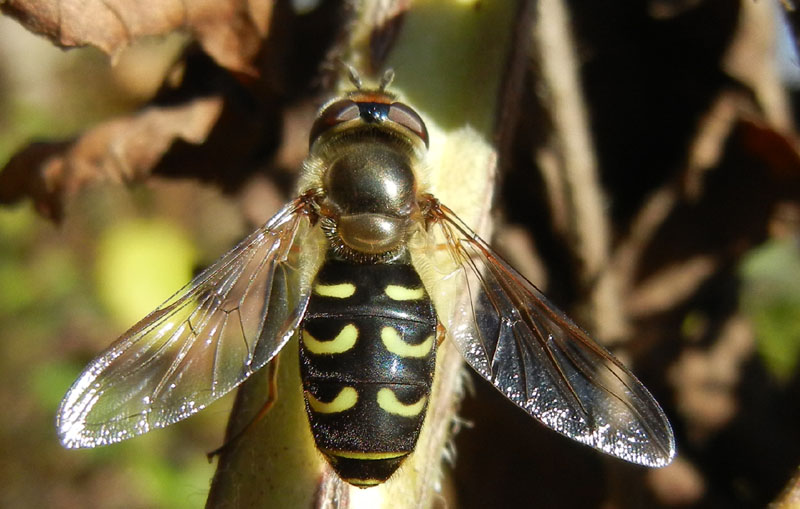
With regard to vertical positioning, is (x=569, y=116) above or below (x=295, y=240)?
above

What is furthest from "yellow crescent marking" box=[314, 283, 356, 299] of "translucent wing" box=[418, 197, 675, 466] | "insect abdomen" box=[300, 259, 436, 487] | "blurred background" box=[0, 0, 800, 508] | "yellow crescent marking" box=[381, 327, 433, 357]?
"blurred background" box=[0, 0, 800, 508]

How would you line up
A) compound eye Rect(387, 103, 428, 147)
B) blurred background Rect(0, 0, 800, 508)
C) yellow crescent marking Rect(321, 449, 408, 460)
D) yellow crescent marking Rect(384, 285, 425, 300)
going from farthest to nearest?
blurred background Rect(0, 0, 800, 508), compound eye Rect(387, 103, 428, 147), yellow crescent marking Rect(384, 285, 425, 300), yellow crescent marking Rect(321, 449, 408, 460)

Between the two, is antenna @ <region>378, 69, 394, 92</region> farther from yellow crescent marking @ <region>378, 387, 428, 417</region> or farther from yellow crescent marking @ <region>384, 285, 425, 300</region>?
yellow crescent marking @ <region>378, 387, 428, 417</region>

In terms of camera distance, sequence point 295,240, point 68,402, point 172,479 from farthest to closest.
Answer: point 172,479 < point 295,240 < point 68,402

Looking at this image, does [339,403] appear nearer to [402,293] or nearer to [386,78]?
[402,293]

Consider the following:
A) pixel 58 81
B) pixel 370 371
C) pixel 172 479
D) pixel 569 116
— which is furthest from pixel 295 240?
pixel 58 81

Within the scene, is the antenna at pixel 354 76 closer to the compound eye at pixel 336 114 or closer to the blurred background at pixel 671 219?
the compound eye at pixel 336 114

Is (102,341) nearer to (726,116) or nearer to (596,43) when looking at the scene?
(596,43)
